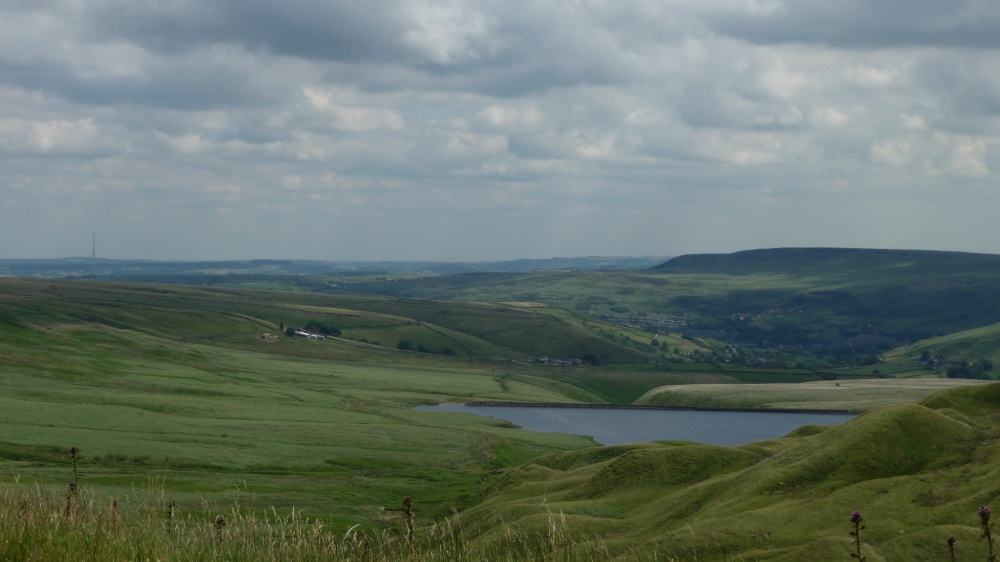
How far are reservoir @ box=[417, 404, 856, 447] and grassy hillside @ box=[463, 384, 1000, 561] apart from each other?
82.1 meters

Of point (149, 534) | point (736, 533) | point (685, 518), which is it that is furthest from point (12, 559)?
point (685, 518)

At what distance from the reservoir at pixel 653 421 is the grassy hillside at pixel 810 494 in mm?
82061

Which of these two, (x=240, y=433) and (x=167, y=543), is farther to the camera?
(x=240, y=433)

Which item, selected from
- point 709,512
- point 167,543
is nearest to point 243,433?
point 709,512

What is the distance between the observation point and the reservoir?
5778 inches

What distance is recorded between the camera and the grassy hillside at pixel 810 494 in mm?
34031

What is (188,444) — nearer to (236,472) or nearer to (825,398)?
(236,472)

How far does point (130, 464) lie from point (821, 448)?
214 ft

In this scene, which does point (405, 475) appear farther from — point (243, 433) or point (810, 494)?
point (810, 494)

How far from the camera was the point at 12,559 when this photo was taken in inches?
475

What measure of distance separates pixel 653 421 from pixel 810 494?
415 ft

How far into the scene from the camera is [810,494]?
41812 mm

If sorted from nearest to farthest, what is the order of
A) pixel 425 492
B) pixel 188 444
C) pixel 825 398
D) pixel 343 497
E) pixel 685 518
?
pixel 685 518
pixel 343 497
pixel 425 492
pixel 188 444
pixel 825 398

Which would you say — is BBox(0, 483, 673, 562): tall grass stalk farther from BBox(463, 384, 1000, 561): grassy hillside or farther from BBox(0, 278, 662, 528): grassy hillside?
BBox(0, 278, 662, 528): grassy hillside
